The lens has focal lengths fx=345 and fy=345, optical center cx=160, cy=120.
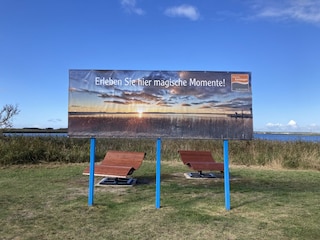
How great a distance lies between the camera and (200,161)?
9.47m

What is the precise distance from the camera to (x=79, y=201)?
5949mm

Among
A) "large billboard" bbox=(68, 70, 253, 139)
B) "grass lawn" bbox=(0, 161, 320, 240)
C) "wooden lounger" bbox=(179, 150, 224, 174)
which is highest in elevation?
"large billboard" bbox=(68, 70, 253, 139)

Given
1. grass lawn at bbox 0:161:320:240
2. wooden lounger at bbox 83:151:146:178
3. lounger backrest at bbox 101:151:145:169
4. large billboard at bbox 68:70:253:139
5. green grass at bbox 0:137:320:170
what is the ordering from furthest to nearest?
green grass at bbox 0:137:320:170 → lounger backrest at bbox 101:151:145:169 → wooden lounger at bbox 83:151:146:178 → large billboard at bbox 68:70:253:139 → grass lawn at bbox 0:161:320:240

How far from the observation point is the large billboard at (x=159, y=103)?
5.74 metres

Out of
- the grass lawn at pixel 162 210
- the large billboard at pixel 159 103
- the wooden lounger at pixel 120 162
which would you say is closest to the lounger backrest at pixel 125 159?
the wooden lounger at pixel 120 162

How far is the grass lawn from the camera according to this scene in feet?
14.0

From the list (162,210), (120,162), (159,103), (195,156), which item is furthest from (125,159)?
(162,210)

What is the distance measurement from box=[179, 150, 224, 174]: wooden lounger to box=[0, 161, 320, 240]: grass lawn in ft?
1.16

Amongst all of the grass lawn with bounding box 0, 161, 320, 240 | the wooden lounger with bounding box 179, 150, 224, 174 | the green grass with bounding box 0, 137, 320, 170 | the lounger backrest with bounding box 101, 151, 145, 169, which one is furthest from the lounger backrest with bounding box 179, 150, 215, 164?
the green grass with bounding box 0, 137, 320, 170

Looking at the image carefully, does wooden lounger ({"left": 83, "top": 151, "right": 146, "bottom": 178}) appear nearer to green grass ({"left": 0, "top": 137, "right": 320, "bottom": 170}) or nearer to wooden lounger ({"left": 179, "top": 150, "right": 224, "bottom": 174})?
wooden lounger ({"left": 179, "top": 150, "right": 224, "bottom": 174})

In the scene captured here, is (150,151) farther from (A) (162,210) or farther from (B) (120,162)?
(A) (162,210)

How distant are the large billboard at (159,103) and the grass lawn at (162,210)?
3.93ft

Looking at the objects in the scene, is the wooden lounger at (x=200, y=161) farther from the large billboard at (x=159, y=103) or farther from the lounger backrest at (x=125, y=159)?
the large billboard at (x=159, y=103)

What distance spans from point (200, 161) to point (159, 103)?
4.11 m
